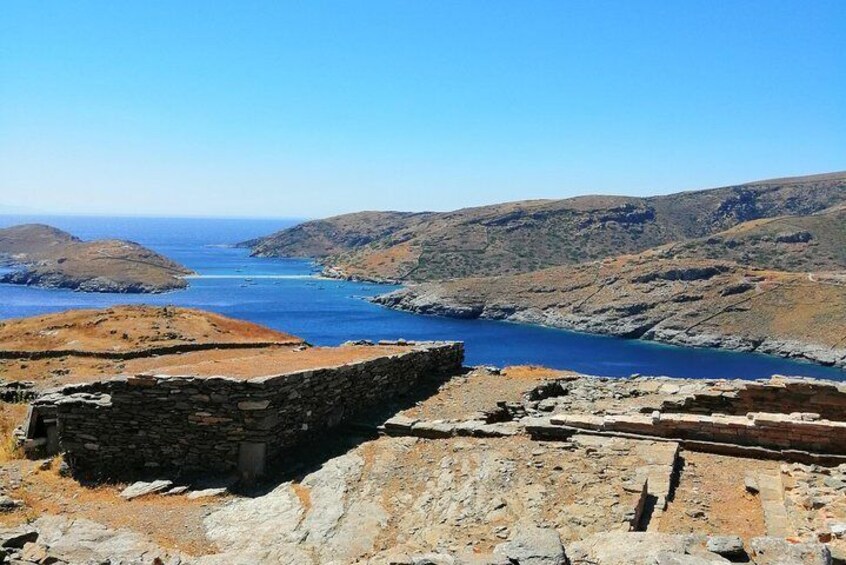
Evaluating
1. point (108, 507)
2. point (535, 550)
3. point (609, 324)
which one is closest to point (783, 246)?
point (609, 324)

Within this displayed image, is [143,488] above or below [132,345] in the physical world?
above

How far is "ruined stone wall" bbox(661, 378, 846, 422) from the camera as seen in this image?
52.1 ft

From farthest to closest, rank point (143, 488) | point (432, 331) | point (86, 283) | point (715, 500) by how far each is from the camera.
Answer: point (86, 283) < point (432, 331) < point (143, 488) < point (715, 500)

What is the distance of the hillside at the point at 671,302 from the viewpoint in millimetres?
102312

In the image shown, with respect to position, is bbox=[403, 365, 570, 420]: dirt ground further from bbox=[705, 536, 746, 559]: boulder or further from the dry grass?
the dry grass

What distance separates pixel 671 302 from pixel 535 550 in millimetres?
120083

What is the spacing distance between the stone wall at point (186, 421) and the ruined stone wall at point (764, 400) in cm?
892

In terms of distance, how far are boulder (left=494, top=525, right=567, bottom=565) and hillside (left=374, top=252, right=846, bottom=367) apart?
332ft

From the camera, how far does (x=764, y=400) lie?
1620 cm

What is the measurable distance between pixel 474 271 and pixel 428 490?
155m

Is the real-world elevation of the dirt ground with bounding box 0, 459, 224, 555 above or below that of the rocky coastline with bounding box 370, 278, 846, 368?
above

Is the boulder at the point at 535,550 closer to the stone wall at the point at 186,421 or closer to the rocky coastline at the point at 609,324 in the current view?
the stone wall at the point at 186,421

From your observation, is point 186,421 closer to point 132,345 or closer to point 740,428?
point 740,428

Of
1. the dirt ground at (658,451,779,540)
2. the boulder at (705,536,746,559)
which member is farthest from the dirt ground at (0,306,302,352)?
the boulder at (705,536,746,559)
